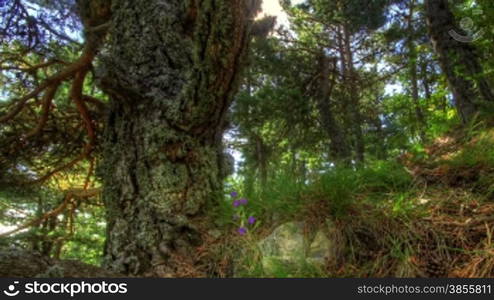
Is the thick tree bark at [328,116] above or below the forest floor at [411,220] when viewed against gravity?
above

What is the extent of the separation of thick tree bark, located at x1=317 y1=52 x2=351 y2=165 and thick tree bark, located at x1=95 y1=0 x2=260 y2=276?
217 inches

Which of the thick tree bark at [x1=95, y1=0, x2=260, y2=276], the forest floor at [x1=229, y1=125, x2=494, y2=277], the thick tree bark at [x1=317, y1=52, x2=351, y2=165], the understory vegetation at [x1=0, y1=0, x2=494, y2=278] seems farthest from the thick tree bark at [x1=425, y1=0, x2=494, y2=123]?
the thick tree bark at [x1=317, y1=52, x2=351, y2=165]

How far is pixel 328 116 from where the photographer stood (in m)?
8.12

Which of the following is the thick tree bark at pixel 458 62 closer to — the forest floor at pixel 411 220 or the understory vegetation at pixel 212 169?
the understory vegetation at pixel 212 169

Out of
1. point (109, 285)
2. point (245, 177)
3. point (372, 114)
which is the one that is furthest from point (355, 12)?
point (109, 285)

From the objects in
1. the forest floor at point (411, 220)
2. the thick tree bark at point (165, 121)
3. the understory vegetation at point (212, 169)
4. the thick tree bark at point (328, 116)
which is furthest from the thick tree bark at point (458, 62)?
Result: the thick tree bark at point (328, 116)

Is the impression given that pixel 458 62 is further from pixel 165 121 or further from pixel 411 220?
pixel 165 121

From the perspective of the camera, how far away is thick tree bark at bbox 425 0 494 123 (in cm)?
350

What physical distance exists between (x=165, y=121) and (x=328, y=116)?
6256 millimetres

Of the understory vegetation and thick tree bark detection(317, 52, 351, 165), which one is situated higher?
thick tree bark detection(317, 52, 351, 165)

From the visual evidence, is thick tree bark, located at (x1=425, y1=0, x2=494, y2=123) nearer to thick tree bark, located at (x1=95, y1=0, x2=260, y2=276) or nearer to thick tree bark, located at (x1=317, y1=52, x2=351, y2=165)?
thick tree bark, located at (x1=95, y1=0, x2=260, y2=276)

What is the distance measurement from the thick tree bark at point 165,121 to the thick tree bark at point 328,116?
217 inches

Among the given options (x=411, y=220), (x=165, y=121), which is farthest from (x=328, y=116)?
(x=411, y=220)

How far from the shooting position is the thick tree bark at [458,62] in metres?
3.50
